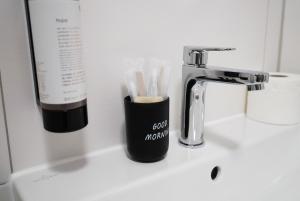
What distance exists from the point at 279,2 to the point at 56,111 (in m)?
0.63

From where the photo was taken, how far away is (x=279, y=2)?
67 centimetres

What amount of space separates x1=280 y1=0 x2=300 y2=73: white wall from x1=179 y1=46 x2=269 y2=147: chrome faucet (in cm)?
37

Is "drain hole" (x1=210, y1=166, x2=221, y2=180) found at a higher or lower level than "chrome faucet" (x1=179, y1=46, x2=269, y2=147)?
lower

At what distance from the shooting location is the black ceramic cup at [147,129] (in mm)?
388

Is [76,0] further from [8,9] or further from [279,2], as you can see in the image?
[279,2]

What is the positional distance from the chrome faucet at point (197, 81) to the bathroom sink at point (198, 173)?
0.10 ft

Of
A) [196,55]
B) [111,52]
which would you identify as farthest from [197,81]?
[111,52]

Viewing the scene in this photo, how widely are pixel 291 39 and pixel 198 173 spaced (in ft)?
1.60

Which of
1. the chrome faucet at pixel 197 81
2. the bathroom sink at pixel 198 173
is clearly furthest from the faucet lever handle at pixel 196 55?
the bathroom sink at pixel 198 173

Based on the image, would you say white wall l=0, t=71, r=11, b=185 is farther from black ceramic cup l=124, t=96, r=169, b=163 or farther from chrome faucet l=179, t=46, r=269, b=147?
chrome faucet l=179, t=46, r=269, b=147

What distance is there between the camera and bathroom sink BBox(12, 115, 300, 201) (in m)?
0.36

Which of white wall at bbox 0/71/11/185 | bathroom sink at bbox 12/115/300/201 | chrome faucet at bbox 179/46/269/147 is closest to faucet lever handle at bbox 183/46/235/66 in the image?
chrome faucet at bbox 179/46/269/147

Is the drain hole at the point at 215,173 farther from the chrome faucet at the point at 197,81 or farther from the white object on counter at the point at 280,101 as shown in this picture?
the white object on counter at the point at 280,101

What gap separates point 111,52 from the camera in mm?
423
